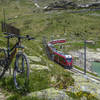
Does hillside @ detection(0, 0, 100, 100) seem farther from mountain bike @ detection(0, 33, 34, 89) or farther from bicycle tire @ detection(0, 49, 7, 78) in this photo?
bicycle tire @ detection(0, 49, 7, 78)

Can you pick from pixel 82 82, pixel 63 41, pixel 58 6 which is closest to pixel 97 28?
pixel 63 41

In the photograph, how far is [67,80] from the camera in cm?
771

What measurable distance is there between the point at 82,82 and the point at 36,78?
218 centimetres

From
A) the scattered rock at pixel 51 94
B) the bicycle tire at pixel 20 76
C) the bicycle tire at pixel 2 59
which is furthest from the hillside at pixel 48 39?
the bicycle tire at pixel 2 59

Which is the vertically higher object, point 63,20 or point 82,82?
point 63,20

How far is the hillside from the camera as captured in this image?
6795 millimetres

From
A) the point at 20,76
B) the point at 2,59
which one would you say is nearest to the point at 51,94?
the point at 20,76

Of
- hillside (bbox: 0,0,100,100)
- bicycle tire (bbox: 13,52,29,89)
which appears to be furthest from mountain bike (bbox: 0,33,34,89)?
hillside (bbox: 0,0,100,100)

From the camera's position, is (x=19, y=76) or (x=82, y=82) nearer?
(x=19, y=76)

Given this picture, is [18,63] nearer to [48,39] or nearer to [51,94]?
[51,94]

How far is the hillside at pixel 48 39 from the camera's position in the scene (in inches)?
268

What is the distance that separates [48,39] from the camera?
83562mm

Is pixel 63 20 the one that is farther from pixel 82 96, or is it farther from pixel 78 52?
pixel 82 96

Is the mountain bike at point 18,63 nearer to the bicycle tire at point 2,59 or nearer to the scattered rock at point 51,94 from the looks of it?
the bicycle tire at point 2,59
